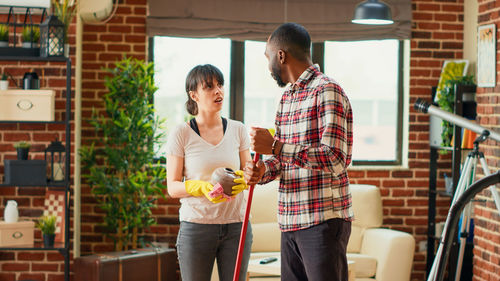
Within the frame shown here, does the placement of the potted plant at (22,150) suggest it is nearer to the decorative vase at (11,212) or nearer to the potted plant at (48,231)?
the decorative vase at (11,212)

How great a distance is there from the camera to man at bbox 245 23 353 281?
2.01m

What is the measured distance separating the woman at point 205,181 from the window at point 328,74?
2.38 meters

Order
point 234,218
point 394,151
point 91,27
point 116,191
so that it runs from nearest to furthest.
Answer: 1. point 234,218
2. point 116,191
3. point 91,27
4. point 394,151

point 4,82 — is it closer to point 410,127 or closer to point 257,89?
point 257,89

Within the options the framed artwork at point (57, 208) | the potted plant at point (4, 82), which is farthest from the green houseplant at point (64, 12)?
the framed artwork at point (57, 208)

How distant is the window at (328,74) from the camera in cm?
526

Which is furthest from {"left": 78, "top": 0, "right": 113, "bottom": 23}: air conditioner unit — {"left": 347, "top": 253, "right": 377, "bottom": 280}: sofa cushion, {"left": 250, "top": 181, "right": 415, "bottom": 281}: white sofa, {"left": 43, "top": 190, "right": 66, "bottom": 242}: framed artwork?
{"left": 347, "top": 253, "right": 377, "bottom": 280}: sofa cushion

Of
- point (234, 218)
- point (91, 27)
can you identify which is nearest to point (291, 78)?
point (234, 218)

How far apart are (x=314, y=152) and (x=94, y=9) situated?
3169 millimetres

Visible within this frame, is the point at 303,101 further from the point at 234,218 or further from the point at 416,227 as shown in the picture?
the point at 416,227

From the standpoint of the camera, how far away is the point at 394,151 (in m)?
5.44

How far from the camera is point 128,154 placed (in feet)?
15.4

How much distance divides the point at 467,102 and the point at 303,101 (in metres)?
2.92

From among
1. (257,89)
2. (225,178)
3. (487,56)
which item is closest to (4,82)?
(257,89)
